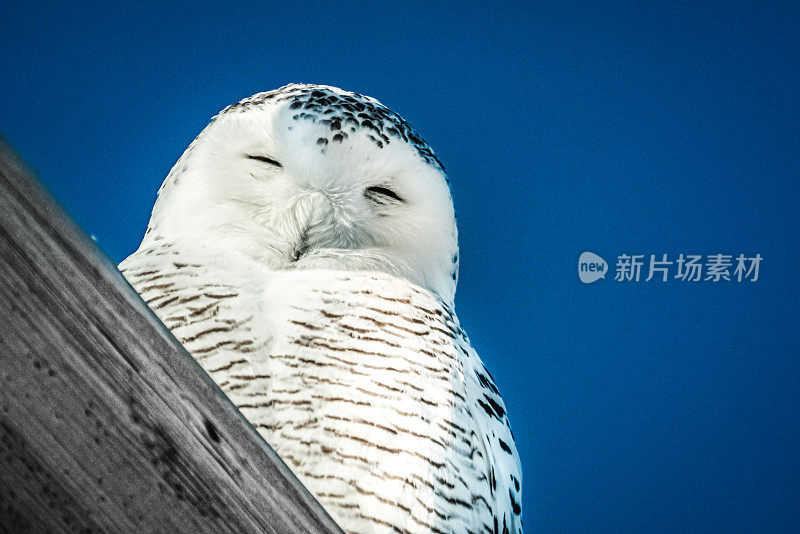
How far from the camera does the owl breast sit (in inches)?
29.7

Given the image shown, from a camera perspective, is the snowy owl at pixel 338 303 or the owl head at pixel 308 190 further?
the owl head at pixel 308 190

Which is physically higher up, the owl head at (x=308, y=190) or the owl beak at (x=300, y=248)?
the owl head at (x=308, y=190)

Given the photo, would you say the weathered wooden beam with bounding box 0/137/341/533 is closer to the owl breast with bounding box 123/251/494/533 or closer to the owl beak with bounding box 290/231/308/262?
the owl breast with bounding box 123/251/494/533

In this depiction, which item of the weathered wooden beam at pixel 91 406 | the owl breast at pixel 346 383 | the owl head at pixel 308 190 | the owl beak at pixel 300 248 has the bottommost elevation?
the weathered wooden beam at pixel 91 406

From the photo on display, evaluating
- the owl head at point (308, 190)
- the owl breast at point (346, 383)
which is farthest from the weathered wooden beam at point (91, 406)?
the owl head at point (308, 190)

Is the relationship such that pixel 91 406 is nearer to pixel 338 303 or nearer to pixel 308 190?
pixel 338 303

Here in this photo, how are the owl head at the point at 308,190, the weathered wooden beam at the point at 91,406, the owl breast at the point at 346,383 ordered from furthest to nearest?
the owl head at the point at 308,190, the owl breast at the point at 346,383, the weathered wooden beam at the point at 91,406

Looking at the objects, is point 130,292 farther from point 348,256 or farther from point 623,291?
point 623,291

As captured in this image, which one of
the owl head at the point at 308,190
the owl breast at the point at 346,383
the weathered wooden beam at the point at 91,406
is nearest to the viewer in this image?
the weathered wooden beam at the point at 91,406

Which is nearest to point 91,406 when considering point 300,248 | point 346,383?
point 346,383

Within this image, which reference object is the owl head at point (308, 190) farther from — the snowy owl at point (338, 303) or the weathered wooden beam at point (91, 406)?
the weathered wooden beam at point (91, 406)

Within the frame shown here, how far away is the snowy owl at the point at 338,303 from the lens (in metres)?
0.77

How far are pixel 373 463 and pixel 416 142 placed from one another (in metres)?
0.55

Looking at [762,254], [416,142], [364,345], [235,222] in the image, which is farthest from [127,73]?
[762,254]
